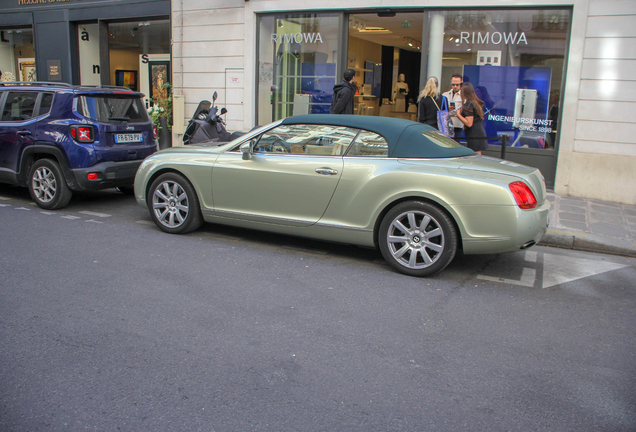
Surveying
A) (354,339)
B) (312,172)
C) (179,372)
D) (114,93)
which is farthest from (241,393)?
(114,93)

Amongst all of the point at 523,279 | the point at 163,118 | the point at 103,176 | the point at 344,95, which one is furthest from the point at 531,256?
the point at 163,118

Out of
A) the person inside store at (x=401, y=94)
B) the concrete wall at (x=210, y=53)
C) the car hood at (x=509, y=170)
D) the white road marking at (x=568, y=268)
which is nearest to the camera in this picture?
the car hood at (x=509, y=170)

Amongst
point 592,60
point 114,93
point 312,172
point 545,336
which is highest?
point 592,60

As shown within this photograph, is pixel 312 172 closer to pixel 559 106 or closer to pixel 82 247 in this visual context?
pixel 82 247

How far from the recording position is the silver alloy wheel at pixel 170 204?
631 cm

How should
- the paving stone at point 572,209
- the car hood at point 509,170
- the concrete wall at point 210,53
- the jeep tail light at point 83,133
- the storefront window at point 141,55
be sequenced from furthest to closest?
the storefront window at point 141,55, the concrete wall at point 210,53, the paving stone at point 572,209, the jeep tail light at point 83,133, the car hood at point 509,170

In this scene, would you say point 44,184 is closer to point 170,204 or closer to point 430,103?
point 170,204

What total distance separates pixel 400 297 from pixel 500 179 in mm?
1376

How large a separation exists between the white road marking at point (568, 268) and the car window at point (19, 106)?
683 centimetres

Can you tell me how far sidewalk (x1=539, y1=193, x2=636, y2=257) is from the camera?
654cm

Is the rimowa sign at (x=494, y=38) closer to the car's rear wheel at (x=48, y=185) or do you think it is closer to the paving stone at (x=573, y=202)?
the paving stone at (x=573, y=202)

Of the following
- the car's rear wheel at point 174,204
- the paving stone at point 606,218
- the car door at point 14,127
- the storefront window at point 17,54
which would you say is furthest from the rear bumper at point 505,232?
the storefront window at point 17,54

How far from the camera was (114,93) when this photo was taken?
7730 millimetres

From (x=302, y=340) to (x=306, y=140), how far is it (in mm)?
2593
